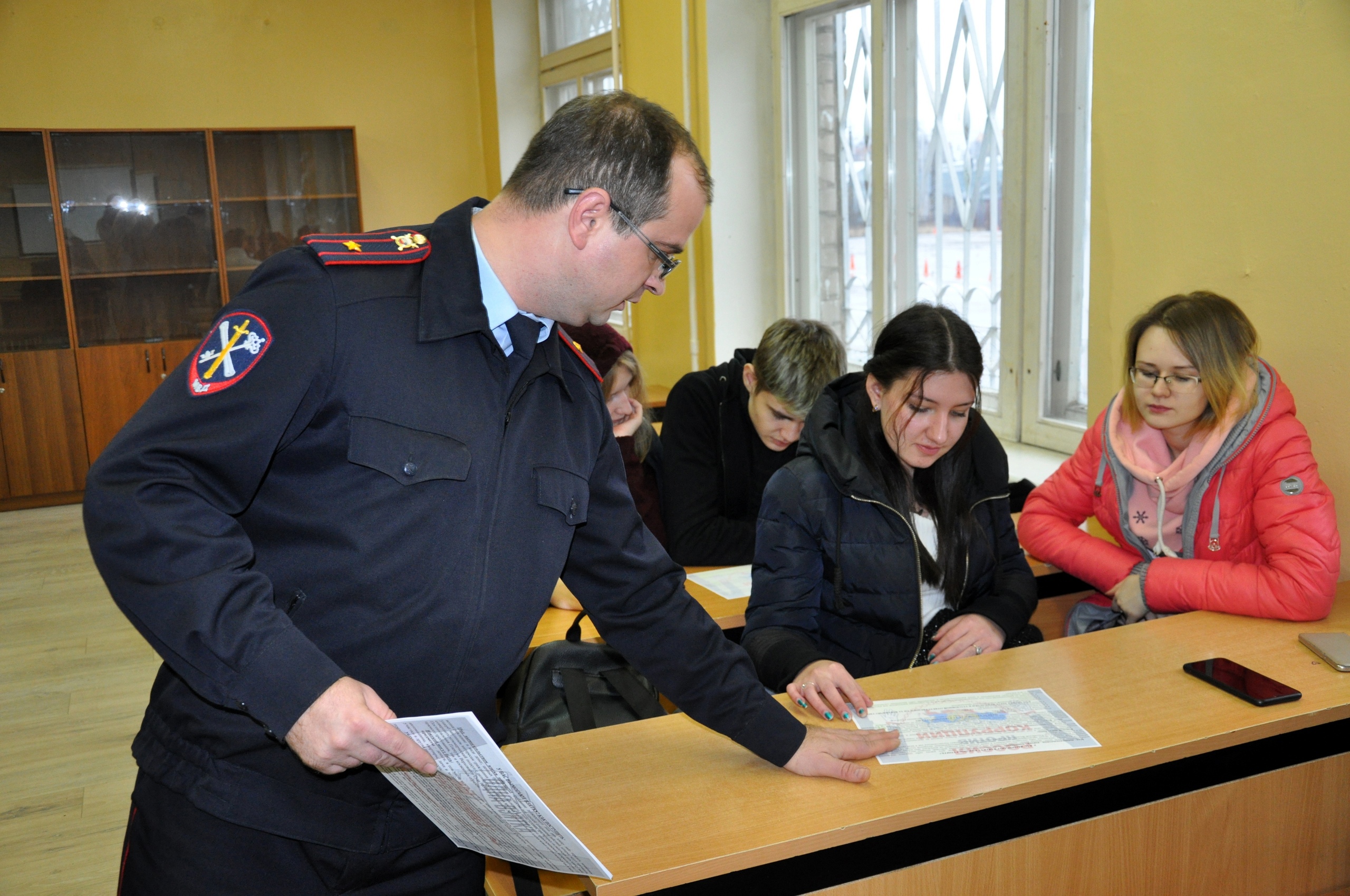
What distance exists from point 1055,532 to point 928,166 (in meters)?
1.79

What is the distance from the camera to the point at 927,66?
12.2 feet

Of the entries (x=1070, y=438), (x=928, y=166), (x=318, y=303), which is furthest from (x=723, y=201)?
(x=318, y=303)

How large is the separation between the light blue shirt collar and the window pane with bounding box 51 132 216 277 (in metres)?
5.93

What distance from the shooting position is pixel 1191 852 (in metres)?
1.54

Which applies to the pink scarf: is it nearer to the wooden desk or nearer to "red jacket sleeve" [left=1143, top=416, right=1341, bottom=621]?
"red jacket sleeve" [left=1143, top=416, right=1341, bottom=621]

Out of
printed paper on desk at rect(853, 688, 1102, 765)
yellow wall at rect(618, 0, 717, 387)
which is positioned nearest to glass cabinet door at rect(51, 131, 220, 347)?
yellow wall at rect(618, 0, 717, 387)

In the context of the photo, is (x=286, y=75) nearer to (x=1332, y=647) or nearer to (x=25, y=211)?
(x=25, y=211)

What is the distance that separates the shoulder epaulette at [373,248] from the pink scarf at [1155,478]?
5.51ft

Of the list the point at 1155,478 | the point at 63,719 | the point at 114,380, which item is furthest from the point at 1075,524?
the point at 114,380

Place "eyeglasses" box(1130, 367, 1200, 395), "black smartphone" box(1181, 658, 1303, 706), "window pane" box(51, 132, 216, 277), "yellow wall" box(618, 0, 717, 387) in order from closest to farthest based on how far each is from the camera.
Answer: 1. "black smartphone" box(1181, 658, 1303, 706)
2. "eyeglasses" box(1130, 367, 1200, 395)
3. "yellow wall" box(618, 0, 717, 387)
4. "window pane" box(51, 132, 216, 277)

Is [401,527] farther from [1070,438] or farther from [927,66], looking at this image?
[927,66]

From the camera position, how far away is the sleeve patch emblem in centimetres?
99

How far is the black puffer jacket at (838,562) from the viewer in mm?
1938

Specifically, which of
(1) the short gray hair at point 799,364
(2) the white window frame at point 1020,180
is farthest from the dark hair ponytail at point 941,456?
(2) the white window frame at point 1020,180
